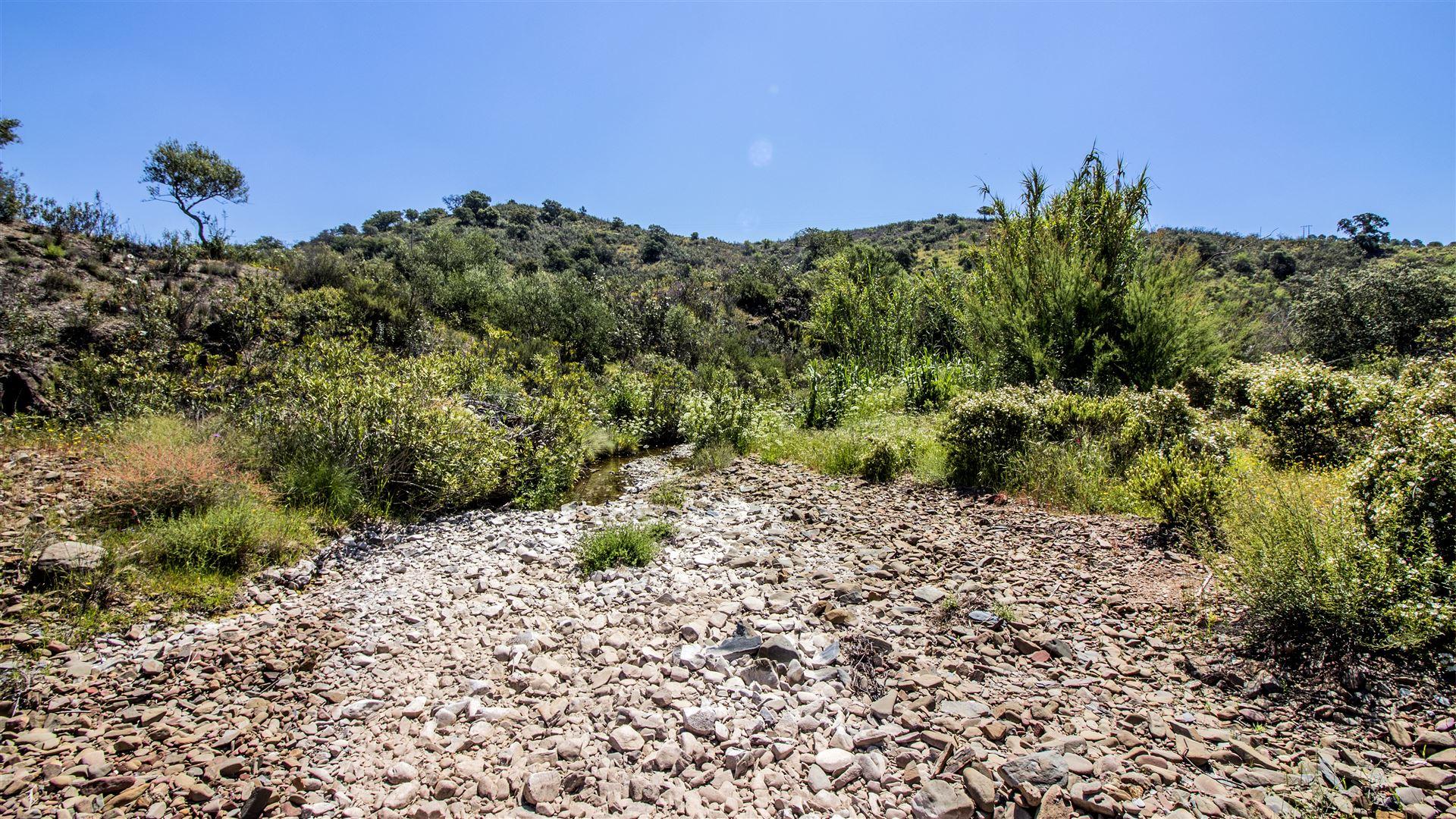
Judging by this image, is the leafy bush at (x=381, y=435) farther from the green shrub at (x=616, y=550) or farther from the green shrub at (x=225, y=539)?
the green shrub at (x=616, y=550)

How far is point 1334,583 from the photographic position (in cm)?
296

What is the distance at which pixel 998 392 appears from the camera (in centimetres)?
732

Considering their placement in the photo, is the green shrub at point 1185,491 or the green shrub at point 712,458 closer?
the green shrub at point 1185,491

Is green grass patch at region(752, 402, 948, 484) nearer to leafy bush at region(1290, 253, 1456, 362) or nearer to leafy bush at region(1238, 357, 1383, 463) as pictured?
leafy bush at region(1238, 357, 1383, 463)

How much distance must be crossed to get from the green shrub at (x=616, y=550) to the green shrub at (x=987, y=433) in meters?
3.97

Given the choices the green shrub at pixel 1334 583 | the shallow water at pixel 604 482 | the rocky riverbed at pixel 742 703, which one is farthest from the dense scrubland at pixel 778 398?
the rocky riverbed at pixel 742 703

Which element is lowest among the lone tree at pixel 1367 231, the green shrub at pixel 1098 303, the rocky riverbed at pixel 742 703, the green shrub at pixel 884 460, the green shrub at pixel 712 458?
the rocky riverbed at pixel 742 703

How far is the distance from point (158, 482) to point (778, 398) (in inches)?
456

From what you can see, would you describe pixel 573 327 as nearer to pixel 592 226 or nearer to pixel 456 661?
pixel 456 661

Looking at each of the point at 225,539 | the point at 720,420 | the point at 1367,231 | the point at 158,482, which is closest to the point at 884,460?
the point at 720,420

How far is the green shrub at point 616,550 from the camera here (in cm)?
519

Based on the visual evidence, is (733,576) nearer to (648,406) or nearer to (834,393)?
(648,406)

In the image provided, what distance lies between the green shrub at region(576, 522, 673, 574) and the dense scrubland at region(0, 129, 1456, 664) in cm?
6

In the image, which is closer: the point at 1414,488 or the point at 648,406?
the point at 1414,488
